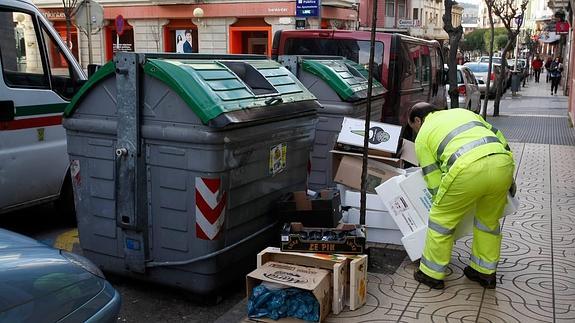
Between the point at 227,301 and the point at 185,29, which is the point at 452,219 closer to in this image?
the point at 227,301

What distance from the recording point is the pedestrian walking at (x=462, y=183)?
4.16 meters

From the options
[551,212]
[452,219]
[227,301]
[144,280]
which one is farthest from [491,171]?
[551,212]

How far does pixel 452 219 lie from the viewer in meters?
4.33

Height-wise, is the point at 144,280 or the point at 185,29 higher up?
the point at 185,29

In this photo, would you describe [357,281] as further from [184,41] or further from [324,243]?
[184,41]

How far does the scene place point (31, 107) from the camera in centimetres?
579

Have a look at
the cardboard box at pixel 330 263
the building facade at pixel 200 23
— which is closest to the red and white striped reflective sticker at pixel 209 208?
the cardboard box at pixel 330 263

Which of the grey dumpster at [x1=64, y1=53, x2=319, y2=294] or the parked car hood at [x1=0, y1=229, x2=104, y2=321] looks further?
the grey dumpster at [x1=64, y1=53, x2=319, y2=294]

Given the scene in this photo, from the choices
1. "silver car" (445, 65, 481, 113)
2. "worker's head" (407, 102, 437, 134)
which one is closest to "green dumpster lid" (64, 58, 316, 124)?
"worker's head" (407, 102, 437, 134)

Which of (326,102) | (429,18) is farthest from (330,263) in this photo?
(429,18)

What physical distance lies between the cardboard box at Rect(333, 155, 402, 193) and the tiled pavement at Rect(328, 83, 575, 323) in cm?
89

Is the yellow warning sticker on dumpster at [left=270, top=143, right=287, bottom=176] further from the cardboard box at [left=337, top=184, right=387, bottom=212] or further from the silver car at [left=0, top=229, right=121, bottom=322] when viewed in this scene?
the silver car at [left=0, top=229, right=121, bottom=322]

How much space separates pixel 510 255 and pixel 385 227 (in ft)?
3.57

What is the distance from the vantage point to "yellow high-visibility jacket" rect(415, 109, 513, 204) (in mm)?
4195
